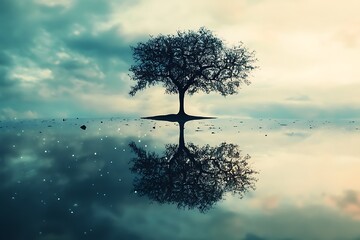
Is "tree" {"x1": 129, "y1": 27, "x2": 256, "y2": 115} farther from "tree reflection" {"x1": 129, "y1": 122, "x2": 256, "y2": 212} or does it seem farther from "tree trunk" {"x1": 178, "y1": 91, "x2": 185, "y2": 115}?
"tree reflection" {"x1": 129, "y1": 122, "x2": 256, "y2": 212}

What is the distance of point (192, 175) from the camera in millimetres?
14078

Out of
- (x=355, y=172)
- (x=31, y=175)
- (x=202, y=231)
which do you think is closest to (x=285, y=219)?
(x=202, y=231)

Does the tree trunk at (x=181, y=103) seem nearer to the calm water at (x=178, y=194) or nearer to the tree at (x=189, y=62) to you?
the tree at (x=189, y=62)

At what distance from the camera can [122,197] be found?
444 inches

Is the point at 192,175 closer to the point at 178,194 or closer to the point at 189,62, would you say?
the point at 178,194

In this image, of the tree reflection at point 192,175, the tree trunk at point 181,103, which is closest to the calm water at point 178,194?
the tree reflection at point 192,175

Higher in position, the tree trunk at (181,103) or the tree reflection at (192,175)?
the tree trunk at (181,103)

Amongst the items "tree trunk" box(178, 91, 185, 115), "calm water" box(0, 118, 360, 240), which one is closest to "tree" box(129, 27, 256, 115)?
"tree trunk" box(178, 91, 185, 115)

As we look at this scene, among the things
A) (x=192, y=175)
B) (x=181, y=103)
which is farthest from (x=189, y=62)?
(x=192, y=175)

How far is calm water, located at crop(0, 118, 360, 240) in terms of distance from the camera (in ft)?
27.1

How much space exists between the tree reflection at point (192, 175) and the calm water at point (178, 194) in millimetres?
37

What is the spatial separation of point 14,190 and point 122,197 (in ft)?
12.2

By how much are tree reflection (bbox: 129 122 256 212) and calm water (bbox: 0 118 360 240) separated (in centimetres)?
4

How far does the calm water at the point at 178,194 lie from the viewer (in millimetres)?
8266
